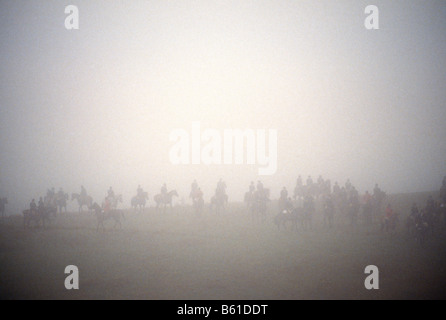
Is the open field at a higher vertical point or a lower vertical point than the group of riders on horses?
lower

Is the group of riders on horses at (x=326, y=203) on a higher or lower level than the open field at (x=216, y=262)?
higher

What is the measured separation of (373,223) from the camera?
24.4m

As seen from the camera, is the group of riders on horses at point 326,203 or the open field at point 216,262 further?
the group of riders on horses at point 326,203

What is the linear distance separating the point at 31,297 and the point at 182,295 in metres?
7.00

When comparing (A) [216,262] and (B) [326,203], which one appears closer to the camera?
(A) [216,262]

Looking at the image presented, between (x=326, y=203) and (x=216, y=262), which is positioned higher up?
(x=326, y=203)

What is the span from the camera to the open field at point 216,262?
12.2m

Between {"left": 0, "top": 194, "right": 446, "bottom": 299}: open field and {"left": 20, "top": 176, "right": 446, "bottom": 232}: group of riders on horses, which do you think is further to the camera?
{"left": 20, "top": 176, "right": 446, "bottom": 232}: group of riders on horses

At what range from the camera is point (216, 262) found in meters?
15.5

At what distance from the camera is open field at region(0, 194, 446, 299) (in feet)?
39.9
